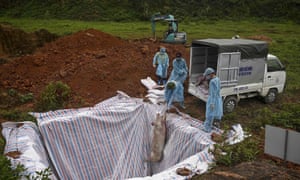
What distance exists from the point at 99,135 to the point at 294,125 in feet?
15.5

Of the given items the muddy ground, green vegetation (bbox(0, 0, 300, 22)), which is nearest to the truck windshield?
the muddy ground

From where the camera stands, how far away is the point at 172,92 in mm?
8109

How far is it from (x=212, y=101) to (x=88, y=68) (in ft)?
17.4

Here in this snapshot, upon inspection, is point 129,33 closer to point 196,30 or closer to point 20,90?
point 196,30

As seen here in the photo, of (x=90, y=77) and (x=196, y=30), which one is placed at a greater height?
(x=196, y=30)

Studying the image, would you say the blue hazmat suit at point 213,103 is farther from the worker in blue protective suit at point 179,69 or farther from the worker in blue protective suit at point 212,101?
the worker in blue protective suit at point 179,69

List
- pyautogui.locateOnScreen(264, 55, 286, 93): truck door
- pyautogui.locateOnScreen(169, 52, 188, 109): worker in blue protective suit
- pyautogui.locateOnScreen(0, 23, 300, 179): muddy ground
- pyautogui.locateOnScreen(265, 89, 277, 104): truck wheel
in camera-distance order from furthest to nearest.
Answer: pyautogui.locateOnScreen(0, 23, 300, 179): muddy ground
pyautogui.locateOnScreen(265, 89, 277, 104): truck wheel
pyautogui.locateOnScreen(264, 55, 286, 93): truck door
pyautogui.locateOnScreen(169, 52, 188, 109): worker in blue protective suit

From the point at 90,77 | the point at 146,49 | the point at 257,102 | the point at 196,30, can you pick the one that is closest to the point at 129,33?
the point at 196,30

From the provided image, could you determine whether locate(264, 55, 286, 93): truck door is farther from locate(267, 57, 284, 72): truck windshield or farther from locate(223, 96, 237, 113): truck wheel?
locate(223, 96, 237, 113): truck wheel

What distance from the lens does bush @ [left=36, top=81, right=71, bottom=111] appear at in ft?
27.6

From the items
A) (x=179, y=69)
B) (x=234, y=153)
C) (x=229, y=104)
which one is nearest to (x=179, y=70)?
(x=179, y=69)

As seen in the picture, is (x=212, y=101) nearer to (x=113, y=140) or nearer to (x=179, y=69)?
(x=179, y=69)

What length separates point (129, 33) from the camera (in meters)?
18.8

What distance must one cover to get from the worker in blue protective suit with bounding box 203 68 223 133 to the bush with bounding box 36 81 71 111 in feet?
13.4
